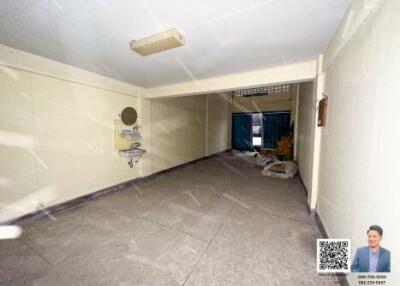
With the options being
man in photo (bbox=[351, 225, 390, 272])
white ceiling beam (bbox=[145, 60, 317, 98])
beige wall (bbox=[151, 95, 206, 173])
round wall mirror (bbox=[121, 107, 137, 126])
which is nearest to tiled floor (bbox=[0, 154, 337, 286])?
man in photo (bbox=[351, 225, 390, 272])

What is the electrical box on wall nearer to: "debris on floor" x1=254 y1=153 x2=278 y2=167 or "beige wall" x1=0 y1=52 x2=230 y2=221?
"debris on floor" x1=254 y1=153 x2=278 y2=167

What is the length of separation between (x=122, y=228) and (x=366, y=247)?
2.54 meters

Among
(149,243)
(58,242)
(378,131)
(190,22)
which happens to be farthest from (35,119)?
(378,131)

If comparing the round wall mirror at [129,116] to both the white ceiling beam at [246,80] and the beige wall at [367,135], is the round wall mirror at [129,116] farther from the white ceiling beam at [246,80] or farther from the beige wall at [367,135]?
the beige wall at [367,135]

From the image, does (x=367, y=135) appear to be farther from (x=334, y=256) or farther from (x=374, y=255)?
(x=334, y=256)

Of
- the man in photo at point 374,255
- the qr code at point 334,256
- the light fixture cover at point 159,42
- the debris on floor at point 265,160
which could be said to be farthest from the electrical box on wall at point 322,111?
the debris on floor at point 265,160

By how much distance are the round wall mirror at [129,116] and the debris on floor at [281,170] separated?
154 inches

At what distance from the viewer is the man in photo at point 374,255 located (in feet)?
2.98

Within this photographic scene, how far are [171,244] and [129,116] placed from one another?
3.02 metres

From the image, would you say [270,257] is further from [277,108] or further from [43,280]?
[277,108]

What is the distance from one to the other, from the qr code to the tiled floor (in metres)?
0.11

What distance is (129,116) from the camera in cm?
392

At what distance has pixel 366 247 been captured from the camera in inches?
42.7

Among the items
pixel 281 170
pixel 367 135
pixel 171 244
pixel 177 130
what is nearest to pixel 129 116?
pixel 177 130
